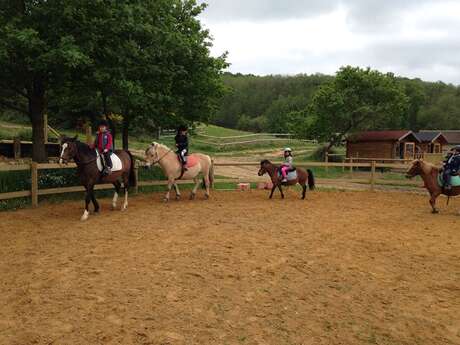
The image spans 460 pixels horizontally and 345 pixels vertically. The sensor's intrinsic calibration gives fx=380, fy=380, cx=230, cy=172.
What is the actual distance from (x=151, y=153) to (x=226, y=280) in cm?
736

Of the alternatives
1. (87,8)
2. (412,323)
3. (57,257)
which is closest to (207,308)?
(412,323)

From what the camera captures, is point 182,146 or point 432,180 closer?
point 432,180

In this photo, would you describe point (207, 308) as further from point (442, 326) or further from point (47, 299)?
point (442, 326)

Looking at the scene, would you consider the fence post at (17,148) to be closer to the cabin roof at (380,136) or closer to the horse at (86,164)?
the horse at (86,164)

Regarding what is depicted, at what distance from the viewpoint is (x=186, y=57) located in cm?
1446

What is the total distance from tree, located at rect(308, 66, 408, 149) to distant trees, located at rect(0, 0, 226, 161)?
1680 centimetres

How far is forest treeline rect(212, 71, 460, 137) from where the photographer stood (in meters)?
72.5

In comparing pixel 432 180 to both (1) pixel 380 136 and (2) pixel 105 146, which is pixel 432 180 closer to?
(2) pixel 105 146

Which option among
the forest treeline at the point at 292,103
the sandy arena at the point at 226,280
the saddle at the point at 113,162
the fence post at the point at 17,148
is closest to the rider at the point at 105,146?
the saddle at the point at 113,162

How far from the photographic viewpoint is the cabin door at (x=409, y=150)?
33.8 metres

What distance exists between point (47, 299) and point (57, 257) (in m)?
1.71

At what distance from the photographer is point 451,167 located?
1062 centimetres

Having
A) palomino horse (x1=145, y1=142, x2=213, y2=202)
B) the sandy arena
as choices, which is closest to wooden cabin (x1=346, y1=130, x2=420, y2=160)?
palomino horse (x1=145, y1=142, x2=213, y2=202)

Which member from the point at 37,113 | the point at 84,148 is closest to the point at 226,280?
the point at 84,148
